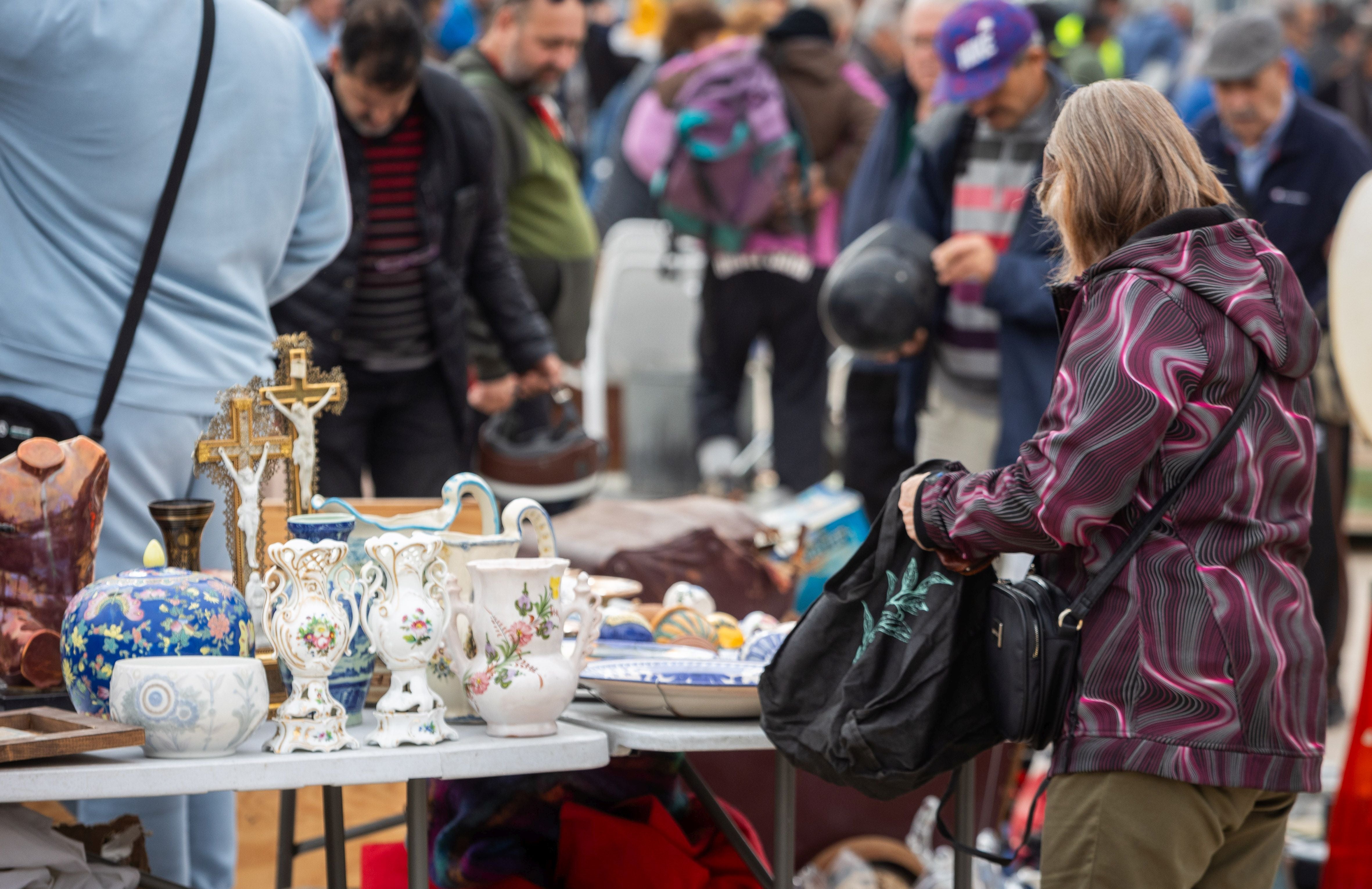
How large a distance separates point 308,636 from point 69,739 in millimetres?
266

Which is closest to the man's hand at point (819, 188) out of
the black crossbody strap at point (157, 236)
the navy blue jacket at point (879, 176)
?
the navy blue jacket at point (879, 176)

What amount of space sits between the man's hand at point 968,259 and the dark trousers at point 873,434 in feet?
2.64

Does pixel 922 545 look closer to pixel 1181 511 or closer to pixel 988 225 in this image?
pixel 1181 511

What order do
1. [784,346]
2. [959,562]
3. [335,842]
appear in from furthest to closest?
[784,346] → [335,842] → [959,562]

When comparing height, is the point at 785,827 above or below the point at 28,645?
below

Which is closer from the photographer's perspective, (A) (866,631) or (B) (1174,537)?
(B) (1174,537)

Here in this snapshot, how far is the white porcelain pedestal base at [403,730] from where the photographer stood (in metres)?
1.76

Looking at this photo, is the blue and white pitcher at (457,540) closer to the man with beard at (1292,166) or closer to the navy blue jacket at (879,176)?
the navy blue jacket at (879,176)

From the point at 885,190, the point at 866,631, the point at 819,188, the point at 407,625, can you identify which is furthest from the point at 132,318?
the point at 819,188

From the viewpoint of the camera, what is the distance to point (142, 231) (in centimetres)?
233

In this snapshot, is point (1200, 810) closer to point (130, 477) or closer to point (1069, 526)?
point (1069, 526)

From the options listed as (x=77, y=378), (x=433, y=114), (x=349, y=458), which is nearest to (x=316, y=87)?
(x=77, y=378)

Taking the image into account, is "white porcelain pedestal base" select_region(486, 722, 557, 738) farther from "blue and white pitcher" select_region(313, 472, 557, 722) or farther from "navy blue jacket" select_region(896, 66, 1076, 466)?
"navy blue jacket" select_region(896, 66, 1076, 466)

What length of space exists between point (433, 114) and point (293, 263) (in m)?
0.90
